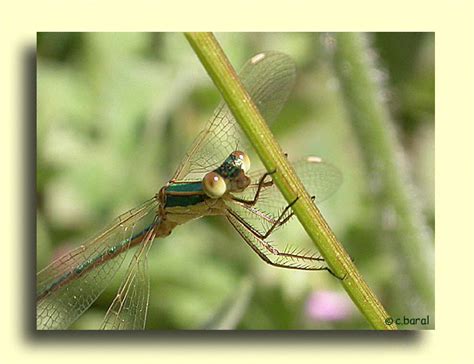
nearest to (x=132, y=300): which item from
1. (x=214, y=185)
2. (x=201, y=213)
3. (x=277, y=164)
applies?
(x=201, y=213)

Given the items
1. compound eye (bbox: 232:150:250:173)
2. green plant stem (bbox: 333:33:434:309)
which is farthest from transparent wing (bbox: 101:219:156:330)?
green plant stem (bbox: 333:33:434:309)

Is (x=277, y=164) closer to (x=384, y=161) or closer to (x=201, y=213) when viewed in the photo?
(x=201, y=213)

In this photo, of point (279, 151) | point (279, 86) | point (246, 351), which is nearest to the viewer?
point (279, 151)

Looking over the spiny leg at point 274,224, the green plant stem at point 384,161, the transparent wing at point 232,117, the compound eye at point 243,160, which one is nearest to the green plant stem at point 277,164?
the spiny leg at point 274,224

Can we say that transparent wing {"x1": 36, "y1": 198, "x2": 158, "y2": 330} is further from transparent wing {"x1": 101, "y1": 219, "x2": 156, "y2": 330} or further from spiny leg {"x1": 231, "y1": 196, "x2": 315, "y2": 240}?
spiny leg {"x1": 231, "y1": 196, "x2": 315, "y2": 240}
